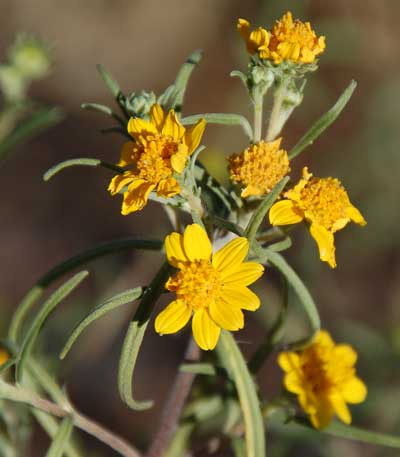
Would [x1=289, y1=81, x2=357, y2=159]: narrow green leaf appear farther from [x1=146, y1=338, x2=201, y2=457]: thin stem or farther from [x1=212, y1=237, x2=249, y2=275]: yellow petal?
[x1=146, y1=338, x2=201, y2=457]: thin stem

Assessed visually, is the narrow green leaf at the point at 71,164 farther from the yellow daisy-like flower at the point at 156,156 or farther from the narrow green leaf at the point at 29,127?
Result: the narrow green leaf at the point at 29,127

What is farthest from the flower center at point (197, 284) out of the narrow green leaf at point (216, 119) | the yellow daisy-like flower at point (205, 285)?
the narrow green leaf at point (216, 119)

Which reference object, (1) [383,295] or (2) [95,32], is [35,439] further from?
(2) [95,32]

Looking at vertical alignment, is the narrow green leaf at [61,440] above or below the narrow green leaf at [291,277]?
below

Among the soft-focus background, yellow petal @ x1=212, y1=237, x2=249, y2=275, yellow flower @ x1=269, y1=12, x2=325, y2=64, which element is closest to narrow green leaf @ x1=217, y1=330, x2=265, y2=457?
yellow petal @ x1=212, y1=237, x2=249, y2=275

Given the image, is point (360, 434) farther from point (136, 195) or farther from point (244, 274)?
point (136, 195)
